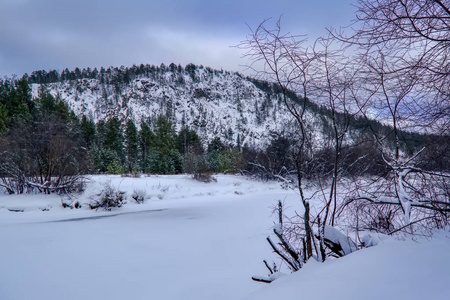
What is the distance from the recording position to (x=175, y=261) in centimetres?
562

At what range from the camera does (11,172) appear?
15.1m

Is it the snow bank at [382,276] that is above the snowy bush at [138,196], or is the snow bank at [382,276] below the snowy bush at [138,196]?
above

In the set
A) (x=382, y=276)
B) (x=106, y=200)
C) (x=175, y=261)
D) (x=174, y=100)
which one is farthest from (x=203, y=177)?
(x=174, y=100)

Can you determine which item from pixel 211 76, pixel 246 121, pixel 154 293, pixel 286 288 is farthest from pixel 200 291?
pixel 211 76

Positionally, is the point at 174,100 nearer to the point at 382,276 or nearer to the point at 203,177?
the point at 203,177

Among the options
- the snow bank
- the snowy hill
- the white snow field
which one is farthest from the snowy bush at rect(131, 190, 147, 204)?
the snowy hill

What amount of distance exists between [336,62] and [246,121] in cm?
10070

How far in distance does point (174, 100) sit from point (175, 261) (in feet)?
354

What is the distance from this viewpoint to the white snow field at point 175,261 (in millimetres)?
1600

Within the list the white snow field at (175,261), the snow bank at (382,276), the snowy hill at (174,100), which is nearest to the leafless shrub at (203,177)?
the white snow field at (175,261)

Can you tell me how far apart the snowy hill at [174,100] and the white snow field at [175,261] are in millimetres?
73098

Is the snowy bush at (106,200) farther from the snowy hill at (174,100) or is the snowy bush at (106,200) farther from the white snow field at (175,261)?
the snowy hill at (174,100)

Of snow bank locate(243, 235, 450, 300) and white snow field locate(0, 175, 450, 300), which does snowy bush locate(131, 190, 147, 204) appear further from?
snow bank locate(243, 235, 450, 300)

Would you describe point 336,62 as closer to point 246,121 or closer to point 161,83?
point 246,121
